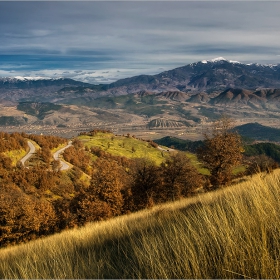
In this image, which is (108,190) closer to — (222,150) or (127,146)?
(222,150)

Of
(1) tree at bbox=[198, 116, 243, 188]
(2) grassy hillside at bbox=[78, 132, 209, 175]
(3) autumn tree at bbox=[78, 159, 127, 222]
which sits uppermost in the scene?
(1) tree at bbox=[198, 116, 243, 188]

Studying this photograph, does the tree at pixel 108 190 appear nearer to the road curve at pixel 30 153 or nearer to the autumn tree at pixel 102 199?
the autumn tree at pixel 102 199

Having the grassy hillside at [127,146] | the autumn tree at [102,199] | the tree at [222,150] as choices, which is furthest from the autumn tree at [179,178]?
the grassy hillside at [127,146]

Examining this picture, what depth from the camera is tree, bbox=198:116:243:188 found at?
38562mm

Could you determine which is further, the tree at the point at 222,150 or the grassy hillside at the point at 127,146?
the grassy hillside at the point at 127,146

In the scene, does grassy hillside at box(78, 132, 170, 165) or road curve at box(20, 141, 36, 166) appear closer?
road curve at box(20, 141, 36, 166)

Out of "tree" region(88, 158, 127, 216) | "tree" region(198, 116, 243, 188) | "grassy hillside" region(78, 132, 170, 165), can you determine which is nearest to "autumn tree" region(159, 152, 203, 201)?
"tree" region(198, 116, 243, 188)

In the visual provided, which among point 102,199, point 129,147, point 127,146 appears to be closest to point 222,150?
point 102,199

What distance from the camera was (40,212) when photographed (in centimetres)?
3953

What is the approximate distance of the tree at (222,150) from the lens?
38562 mm

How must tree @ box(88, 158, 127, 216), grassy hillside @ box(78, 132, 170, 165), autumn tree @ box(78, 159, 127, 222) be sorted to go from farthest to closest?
grassy hillside @ box(78, 132, 170, 165)
tree @ box(88, 158, 127, 216)
autumn tree @ box(78, 159, 127, 222)

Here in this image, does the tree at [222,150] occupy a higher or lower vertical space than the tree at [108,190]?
higher

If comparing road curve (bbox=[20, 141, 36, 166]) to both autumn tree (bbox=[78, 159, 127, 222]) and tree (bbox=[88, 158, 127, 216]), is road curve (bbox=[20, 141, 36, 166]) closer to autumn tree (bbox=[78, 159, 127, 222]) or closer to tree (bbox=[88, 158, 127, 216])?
tree (bbox=[88, 158, 127, 216])

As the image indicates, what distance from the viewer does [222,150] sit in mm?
38688
